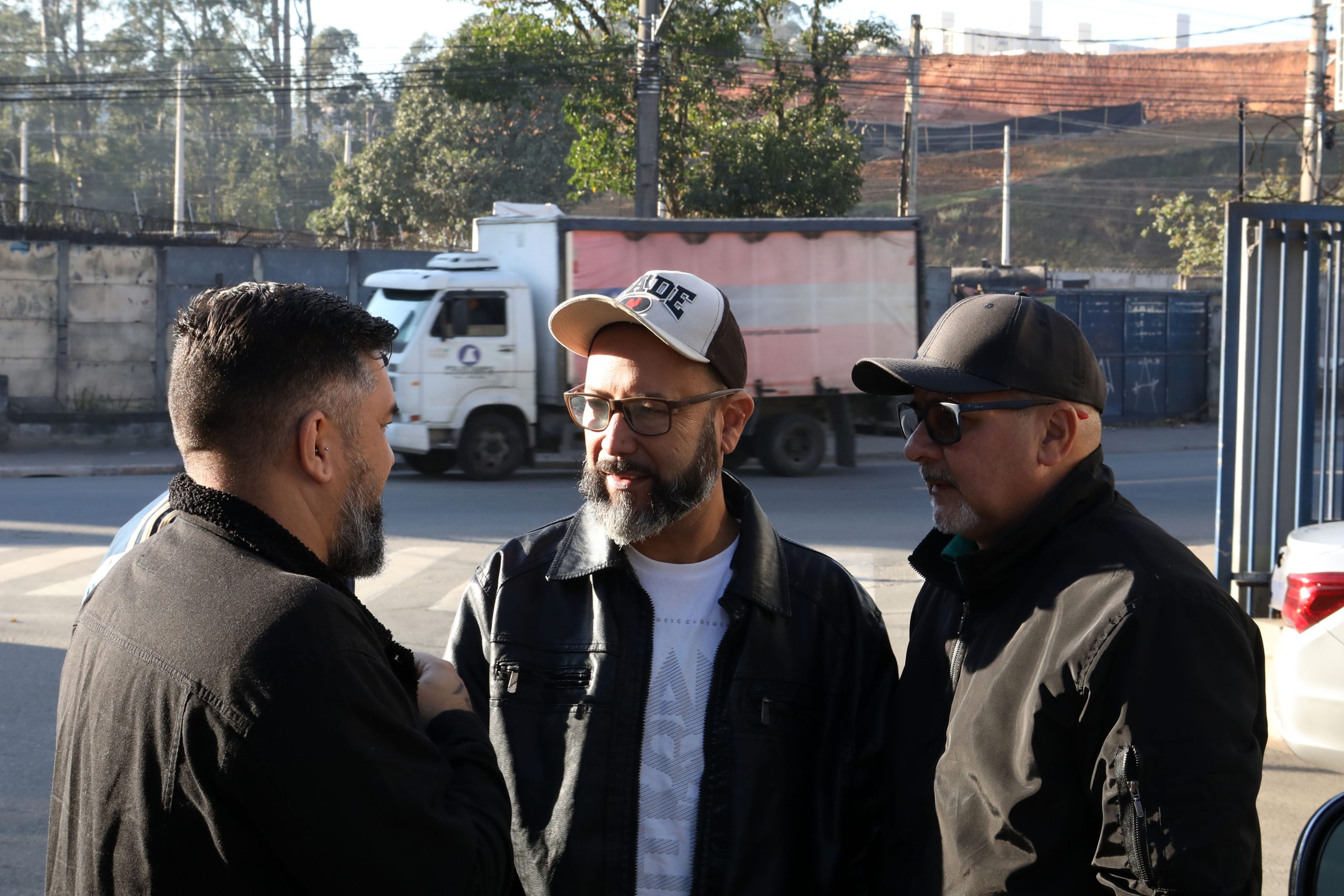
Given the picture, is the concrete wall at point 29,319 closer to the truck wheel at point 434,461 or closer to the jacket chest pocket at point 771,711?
the truck wheel at point 434,461

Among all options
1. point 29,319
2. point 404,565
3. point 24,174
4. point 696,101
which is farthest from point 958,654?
point 24,174

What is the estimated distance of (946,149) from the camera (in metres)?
64.4

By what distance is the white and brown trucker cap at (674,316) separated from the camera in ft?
7.91

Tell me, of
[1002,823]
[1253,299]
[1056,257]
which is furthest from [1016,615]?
[1056,257]

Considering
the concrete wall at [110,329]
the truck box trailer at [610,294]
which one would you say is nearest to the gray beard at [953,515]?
the truck box trailer at [610,294]

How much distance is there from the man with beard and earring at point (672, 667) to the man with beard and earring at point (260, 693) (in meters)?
0.48

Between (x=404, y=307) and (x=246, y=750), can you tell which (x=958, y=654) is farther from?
(x=404, y=307)

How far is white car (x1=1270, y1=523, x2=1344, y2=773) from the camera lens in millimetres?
4645

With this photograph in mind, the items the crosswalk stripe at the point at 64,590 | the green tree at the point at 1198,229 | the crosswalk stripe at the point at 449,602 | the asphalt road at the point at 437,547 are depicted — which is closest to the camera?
the asphalt road at the point at 437,547

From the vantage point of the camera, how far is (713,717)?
2.25 meters

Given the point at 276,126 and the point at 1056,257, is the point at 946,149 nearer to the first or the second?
the point at 1056,257

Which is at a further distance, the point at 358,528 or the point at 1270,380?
the point at 1270,380

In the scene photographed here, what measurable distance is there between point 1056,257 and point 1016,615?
185 feet

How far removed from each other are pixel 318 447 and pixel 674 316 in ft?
2.82
